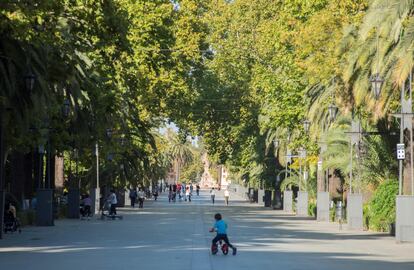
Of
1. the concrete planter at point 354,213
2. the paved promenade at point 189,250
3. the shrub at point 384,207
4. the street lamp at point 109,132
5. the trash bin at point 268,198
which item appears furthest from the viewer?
the trash bin at point 268,198

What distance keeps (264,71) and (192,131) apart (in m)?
19.6

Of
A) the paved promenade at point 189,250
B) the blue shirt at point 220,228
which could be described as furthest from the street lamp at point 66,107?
the blue shirt at point 220,228

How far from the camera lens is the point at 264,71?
185ft

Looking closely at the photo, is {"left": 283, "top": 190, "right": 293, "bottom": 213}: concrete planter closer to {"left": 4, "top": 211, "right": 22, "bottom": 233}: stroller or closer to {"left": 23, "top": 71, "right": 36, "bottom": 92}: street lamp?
{"left": 4, "top": 211, "right": 22, "bottom": 233}: stroller

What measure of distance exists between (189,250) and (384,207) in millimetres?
15337

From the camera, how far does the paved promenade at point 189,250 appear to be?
2206cm

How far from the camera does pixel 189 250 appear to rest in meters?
26.8

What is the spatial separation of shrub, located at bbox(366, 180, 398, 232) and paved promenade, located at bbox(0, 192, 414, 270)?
1.38 metres

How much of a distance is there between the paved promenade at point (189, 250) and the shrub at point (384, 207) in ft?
4.53

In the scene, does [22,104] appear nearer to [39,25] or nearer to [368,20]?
[39,25]

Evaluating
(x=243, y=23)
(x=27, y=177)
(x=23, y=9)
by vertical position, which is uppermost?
(x=243, y=23)

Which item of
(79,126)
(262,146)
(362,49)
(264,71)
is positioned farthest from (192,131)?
(362,49)

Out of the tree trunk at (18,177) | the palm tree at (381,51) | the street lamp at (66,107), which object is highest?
the palm tree at (381,51)

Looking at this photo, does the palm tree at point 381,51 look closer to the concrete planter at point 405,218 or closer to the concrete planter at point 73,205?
the concrete planter at point 405,218
